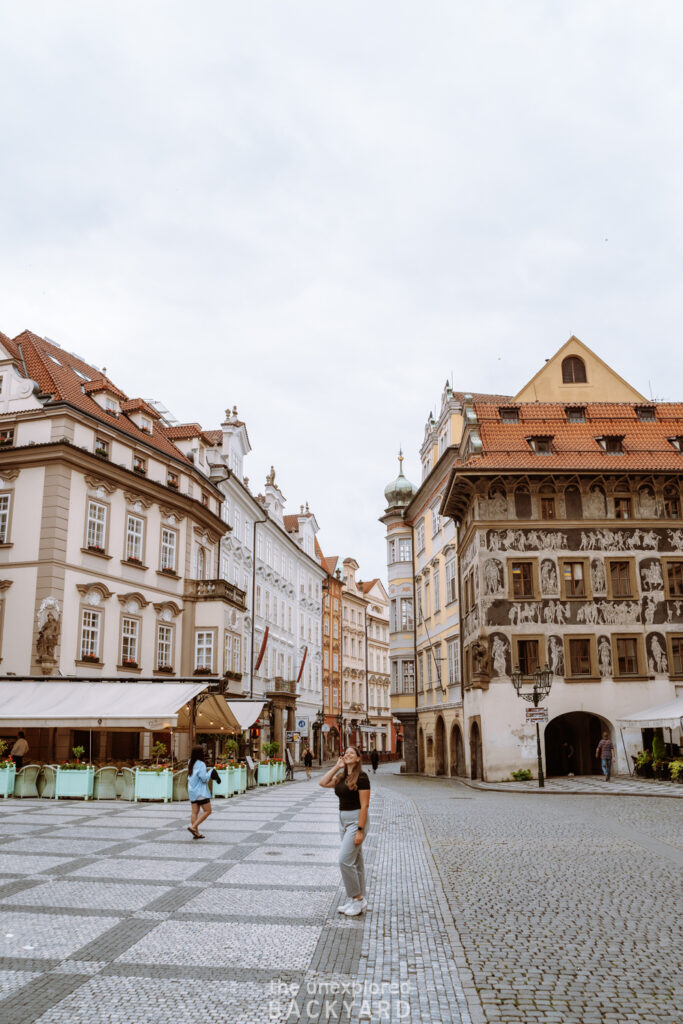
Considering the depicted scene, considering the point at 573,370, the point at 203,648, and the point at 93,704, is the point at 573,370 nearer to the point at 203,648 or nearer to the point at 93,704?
the point at 203,648

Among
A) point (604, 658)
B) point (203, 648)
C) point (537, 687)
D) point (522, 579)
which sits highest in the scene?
point (522, 579)

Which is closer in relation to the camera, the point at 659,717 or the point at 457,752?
the point at 659,717

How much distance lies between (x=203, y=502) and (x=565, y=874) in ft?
103

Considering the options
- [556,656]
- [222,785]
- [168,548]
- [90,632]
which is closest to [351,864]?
[222,785]

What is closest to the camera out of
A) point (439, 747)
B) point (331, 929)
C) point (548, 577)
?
point (331, 929)

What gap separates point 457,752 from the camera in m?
40.0

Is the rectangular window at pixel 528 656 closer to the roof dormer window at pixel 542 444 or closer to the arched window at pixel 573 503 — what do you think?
the arched window at pixel 573 503

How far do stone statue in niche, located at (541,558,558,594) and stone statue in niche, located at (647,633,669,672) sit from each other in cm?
432

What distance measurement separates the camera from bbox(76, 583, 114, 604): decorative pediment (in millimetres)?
31031

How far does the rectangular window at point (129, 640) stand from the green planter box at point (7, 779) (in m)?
9.78

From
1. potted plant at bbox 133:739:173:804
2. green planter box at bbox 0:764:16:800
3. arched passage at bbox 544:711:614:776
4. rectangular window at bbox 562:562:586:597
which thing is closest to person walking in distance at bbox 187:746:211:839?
potted plant at bbox 133:739:173:804

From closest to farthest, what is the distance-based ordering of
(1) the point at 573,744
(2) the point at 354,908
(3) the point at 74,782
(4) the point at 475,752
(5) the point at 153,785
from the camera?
1. (2) the point at 354,908
2. (5) the point at 153,785
3. (3) the point at 74,782
4. (4) the point at 475,752
5. (1) the point at 573,744

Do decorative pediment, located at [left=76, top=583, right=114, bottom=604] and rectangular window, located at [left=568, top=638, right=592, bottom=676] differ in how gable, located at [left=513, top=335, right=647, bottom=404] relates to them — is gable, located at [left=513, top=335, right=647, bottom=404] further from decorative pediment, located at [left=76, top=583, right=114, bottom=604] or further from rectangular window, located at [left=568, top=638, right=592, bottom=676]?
decorative pediment, located at [left=76, top=583, right=114, bottom=604]

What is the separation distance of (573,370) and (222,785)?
28.0 metres
